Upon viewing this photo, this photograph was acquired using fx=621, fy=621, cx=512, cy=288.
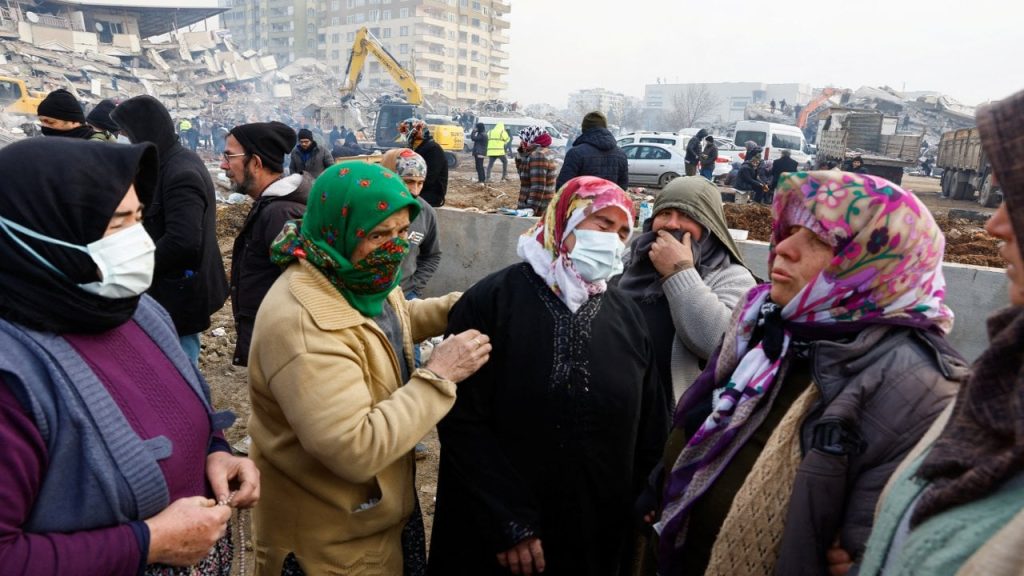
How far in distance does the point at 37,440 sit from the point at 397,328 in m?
1.12

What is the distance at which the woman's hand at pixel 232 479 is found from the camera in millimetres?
1633

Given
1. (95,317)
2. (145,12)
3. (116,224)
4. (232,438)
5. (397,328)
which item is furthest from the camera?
(145,12)

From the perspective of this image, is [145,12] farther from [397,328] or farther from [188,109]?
[397,328]

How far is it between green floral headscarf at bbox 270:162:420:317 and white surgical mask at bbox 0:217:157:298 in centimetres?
52

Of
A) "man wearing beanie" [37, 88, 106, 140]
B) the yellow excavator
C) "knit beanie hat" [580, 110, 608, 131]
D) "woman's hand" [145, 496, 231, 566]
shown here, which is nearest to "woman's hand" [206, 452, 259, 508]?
"woman's hand" [145, 496, 231, 566]

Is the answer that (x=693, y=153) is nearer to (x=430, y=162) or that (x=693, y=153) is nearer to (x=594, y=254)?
(x=430, y=162)

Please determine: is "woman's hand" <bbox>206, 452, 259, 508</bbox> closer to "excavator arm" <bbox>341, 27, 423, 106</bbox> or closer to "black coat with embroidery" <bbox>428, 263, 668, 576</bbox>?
"black coat with embroidery" <bbox>428, 263, 668, 576</bbox>

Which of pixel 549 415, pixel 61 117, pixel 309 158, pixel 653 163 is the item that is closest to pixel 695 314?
pixel 549 415

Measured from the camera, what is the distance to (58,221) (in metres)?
1.24

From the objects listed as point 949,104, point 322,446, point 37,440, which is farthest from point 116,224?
point 949,104

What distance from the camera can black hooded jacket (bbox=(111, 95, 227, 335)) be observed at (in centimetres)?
309

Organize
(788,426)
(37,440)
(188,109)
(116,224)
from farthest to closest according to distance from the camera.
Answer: (188,109)
(788,426)
(116,224)
(37,440)

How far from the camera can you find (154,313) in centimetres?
161

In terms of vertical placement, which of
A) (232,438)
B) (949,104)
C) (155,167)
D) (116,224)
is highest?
(949,104)
